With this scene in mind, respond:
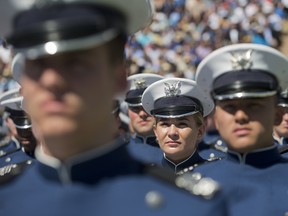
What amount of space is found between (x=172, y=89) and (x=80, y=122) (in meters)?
3.56

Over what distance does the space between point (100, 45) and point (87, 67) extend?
0.09m

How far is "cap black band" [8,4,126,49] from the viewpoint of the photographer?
199cm

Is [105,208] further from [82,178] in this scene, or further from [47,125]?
[47,125]

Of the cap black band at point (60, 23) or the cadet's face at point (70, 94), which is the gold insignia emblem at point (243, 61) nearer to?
the cap black band at point (60, 23)

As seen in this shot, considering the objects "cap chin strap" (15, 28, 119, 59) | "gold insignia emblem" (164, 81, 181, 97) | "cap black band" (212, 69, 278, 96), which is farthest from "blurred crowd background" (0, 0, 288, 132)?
"cap chin strap" (15, 28, 119, 59)

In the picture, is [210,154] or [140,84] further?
[140,84]

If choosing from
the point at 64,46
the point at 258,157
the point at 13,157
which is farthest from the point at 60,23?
the point at 13,157

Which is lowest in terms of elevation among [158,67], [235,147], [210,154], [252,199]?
[158,67]

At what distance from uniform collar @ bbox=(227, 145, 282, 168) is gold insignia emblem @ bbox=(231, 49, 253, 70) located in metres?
0.48

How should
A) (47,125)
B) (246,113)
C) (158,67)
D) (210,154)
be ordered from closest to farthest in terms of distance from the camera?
(47,125), (246,113), (210,154), (158,67)

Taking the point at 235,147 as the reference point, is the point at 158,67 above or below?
below

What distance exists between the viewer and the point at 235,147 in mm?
3637

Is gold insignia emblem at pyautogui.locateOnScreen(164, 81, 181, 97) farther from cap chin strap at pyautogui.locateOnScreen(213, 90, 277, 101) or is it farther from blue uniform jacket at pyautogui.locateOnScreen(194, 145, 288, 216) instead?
cap chin strap at pyautogui.locateOnScreen(213, 90, 277, 101)

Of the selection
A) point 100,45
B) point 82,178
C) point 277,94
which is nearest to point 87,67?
point 100,45
